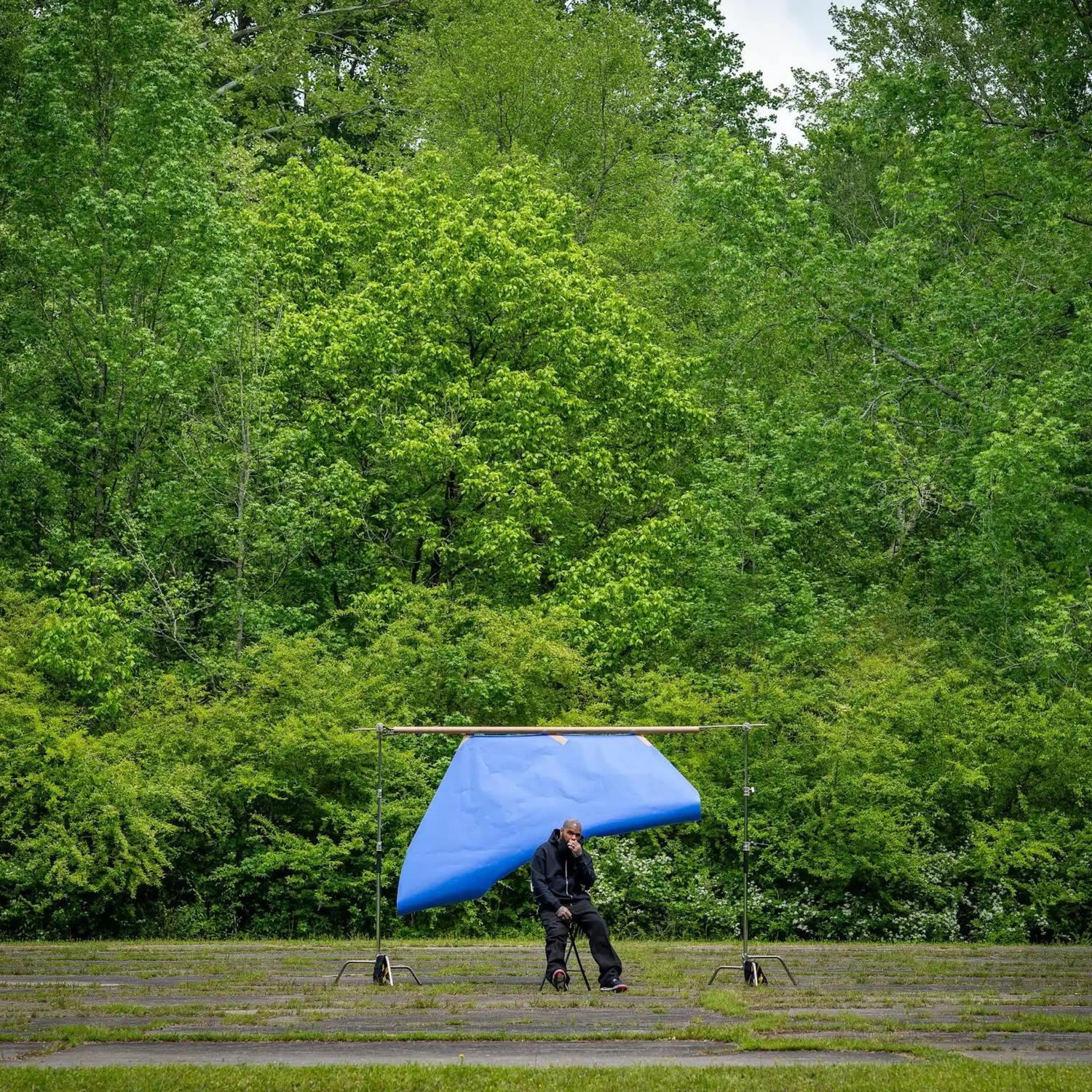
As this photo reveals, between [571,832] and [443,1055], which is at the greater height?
[571,832]

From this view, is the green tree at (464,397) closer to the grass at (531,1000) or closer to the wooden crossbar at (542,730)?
the grass at (531,1000)

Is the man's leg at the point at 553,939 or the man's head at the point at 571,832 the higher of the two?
the man's head at the point at 571,832

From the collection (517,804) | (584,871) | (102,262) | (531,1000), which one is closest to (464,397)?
(102,262)

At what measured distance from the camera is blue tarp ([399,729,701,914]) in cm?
1578

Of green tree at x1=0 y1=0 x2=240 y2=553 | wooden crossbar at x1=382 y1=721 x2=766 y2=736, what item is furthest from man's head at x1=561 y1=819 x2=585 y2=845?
green tree at x1=0 y1=0 x2=240 y2=553

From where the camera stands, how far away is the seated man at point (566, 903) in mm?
14812

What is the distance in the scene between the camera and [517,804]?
629 inches

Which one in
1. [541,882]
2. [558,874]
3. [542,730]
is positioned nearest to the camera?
[541,882]

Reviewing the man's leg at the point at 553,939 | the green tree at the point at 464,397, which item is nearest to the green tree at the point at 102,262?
the green tree at the point at 464,397

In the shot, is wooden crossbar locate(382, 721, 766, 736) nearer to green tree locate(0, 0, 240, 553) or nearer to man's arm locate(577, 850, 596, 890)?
man's arm locate(577, 850, 596, 890)

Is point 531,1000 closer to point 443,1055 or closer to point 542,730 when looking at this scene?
point 542,730

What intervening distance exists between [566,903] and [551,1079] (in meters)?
5.21

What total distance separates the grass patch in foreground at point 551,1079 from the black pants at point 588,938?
440cm

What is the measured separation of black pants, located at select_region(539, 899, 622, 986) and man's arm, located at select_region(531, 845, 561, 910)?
0.07 m
